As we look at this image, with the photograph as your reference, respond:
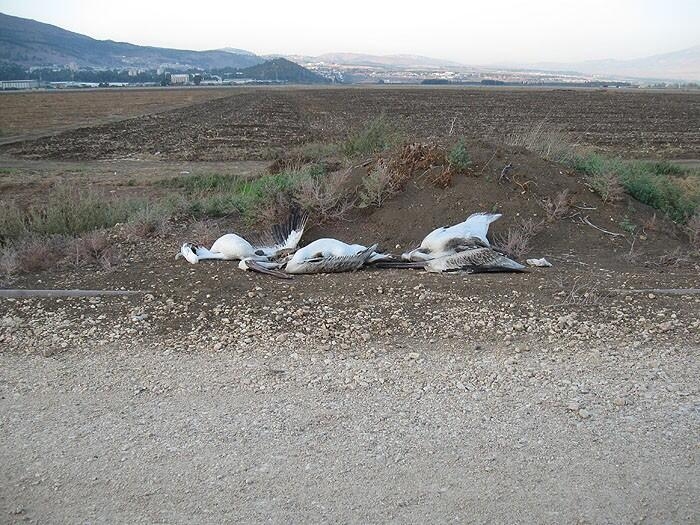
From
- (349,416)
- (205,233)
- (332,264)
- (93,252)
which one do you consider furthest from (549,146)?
(349,416)

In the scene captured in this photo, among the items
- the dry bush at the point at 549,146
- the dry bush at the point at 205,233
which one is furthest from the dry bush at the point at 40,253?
the dry bush at the point at 549,146

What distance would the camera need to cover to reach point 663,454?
164 inches

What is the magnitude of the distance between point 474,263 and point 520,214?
6.67 ft

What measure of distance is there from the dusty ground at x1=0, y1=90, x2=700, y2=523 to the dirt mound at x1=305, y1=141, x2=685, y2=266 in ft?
2.14

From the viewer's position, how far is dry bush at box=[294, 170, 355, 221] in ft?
30.8

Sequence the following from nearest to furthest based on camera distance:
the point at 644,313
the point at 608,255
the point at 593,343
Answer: the point at 593,343
the point at 644,313
the point at 608,255

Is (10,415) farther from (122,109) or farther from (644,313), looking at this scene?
(122,109)

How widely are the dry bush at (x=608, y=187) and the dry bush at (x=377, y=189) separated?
3.30 meters

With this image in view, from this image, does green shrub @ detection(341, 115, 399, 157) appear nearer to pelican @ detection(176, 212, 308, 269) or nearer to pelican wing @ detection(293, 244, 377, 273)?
pelican @ detection(176, 212, 308, 269)

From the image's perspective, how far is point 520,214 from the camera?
9336 mm

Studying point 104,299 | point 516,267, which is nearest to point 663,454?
point 516,267

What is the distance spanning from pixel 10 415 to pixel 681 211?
1084 centimetres

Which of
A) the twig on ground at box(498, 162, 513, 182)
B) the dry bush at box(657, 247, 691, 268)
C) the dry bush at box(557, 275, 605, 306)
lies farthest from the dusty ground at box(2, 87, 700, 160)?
the dry bush at box(557, 275, 605, 306)

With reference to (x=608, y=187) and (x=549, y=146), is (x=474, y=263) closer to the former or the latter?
(x=608, y=187)
